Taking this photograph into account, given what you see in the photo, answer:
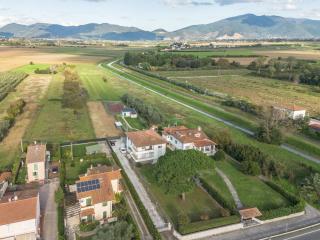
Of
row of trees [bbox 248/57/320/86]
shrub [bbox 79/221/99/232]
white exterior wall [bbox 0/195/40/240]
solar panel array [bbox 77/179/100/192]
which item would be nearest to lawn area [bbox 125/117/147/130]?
solar panel array [bbox 77/179/100/192]

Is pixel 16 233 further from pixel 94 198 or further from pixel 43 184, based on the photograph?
pixel 43 184

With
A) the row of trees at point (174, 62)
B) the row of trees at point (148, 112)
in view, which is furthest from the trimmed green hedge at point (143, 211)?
the row of trees at point (174, 62)

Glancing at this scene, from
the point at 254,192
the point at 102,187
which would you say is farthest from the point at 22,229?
the point at 254,192

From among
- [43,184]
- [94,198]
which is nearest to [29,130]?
[43,184]

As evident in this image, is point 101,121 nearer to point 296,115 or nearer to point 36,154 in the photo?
point 36,154

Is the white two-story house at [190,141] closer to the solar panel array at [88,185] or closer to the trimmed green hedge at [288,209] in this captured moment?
the trimmed green hedge at [288,209]

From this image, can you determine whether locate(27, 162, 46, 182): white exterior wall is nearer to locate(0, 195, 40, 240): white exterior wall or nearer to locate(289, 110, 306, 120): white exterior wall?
locate(0, 195, 40, 240): white exterior wall

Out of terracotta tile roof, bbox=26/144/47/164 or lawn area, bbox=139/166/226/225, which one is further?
terracotta tile roof, bbox=26/144/47/164
